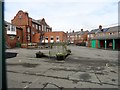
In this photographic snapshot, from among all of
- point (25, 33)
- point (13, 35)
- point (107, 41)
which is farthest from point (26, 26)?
point (107, 41)

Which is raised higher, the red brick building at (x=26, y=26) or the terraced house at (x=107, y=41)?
the red brick building at (x=26, y=26)

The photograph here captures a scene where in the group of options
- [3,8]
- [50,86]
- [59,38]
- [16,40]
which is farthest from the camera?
[59,38]

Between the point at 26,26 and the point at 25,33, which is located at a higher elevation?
the point at 26,26

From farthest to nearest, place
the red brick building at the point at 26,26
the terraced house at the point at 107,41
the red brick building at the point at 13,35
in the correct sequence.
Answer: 1. the red brick building at the point at 26,26
2. the terraced house at the point at 107,41
3. the red brick building at the point at 13,35

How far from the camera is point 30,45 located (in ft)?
127

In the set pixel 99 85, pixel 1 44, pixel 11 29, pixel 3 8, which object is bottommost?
pixel 99 85

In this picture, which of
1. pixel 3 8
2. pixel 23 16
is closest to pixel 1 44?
pixel 3 8

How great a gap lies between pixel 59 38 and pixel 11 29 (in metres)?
17.8

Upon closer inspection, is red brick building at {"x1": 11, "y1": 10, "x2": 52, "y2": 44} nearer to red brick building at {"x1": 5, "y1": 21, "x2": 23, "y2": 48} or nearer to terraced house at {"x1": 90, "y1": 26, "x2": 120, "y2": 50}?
red brick building at {"x1": 5, "y1": 21, "x2": 23, "y2": 48}

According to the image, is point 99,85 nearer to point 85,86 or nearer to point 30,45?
point 85,86

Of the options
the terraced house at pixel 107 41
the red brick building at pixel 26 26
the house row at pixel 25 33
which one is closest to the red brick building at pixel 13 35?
the house row at pixel 25 33

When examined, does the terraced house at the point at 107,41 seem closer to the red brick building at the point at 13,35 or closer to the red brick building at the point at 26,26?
the red brick building at the point at 26,26

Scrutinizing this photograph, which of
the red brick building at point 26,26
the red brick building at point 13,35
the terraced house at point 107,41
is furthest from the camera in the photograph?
the red brick building at point 26,26

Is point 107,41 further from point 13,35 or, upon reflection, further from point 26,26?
point 13,35
